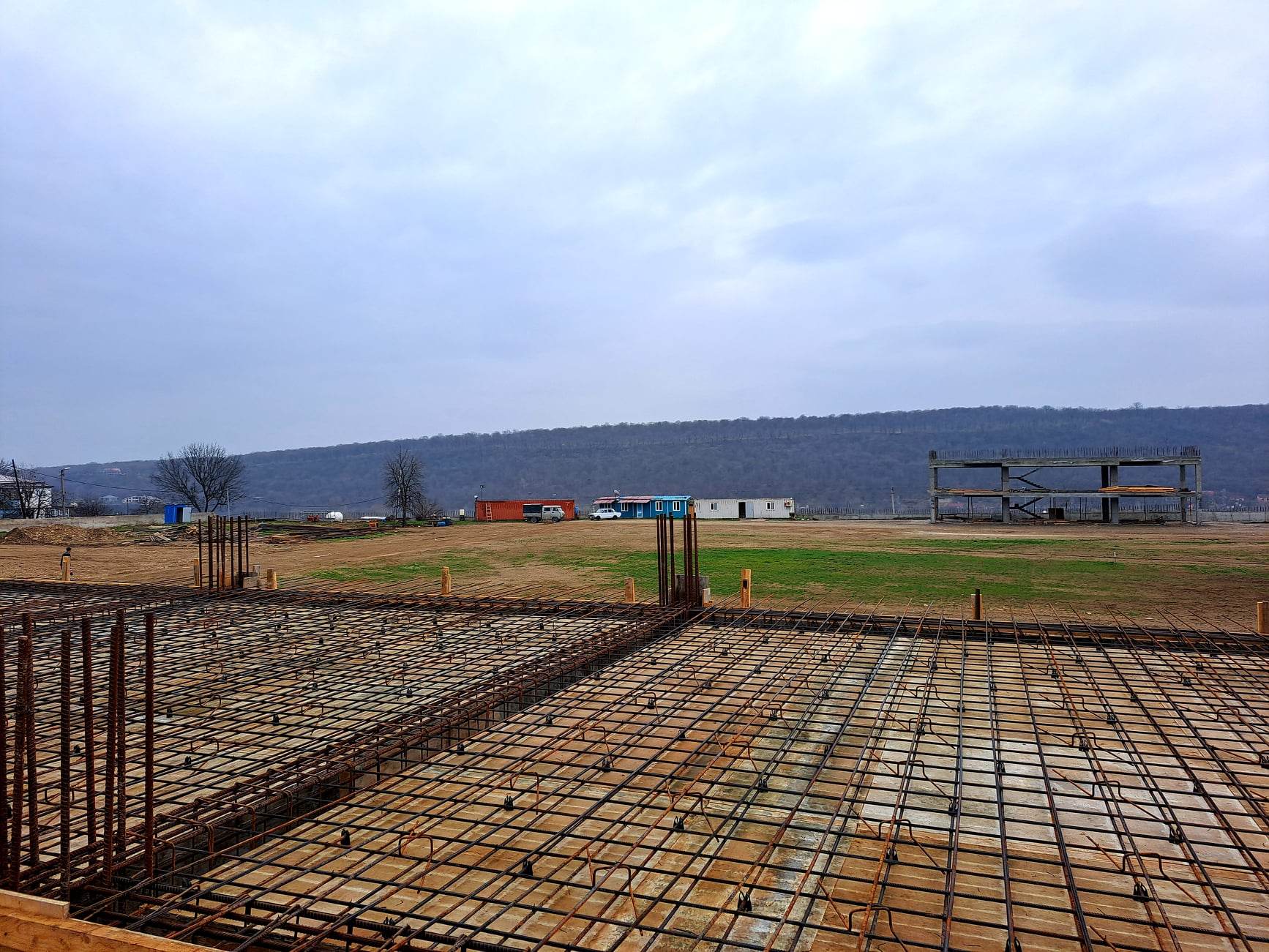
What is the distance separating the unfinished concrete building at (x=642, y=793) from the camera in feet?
12.3

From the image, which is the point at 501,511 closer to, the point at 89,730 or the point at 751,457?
the point at 89,730

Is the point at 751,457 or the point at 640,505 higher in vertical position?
the point at 751,457

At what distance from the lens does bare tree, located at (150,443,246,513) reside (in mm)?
60031

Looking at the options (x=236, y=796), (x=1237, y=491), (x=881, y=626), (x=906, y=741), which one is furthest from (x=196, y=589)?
(x=1237, y=491)

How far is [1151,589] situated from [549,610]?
564 inches

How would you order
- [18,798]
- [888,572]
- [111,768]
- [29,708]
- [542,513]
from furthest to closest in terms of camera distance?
[542,513], [888,572], [111,768], [29,708], [18,798]

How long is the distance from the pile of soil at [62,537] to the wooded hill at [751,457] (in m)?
80.1

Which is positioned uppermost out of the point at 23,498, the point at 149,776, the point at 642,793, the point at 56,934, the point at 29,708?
the point at 23,498

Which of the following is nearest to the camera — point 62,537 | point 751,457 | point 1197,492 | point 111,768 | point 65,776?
point 65,776

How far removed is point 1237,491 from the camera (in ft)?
350

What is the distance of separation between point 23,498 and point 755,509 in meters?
55.1

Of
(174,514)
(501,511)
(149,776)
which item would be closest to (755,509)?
(501,511)

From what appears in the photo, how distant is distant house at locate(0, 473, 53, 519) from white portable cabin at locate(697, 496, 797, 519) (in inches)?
1936

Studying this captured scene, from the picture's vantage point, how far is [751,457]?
477 feet
